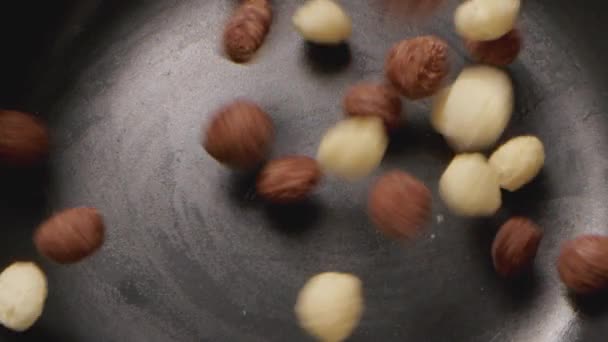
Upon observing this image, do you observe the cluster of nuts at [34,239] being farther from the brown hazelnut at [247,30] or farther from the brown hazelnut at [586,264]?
the brown hazelnut at [586,264]

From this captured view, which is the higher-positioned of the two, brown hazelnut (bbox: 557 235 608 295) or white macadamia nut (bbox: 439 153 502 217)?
white macadamia nut (bbox: 439 153 502 217)

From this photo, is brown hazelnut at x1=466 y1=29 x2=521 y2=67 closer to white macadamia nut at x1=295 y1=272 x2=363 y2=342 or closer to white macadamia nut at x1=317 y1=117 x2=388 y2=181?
white macadamia nut at x1=317 y1=117 x2=388 y2=181

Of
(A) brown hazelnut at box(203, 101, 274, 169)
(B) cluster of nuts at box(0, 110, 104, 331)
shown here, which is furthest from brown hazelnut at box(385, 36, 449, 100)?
(B) cluster of nuts at box(0, 110, 104, 331)

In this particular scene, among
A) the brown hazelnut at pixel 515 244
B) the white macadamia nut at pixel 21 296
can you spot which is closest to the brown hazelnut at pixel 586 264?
the brown hazelnut at pixel 515 244

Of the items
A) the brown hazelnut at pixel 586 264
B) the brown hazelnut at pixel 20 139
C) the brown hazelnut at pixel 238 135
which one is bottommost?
the brown hazelnut at pixel 586 264

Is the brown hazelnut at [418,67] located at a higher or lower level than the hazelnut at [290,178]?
higher

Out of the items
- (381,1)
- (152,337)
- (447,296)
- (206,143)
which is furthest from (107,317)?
(381,1)
